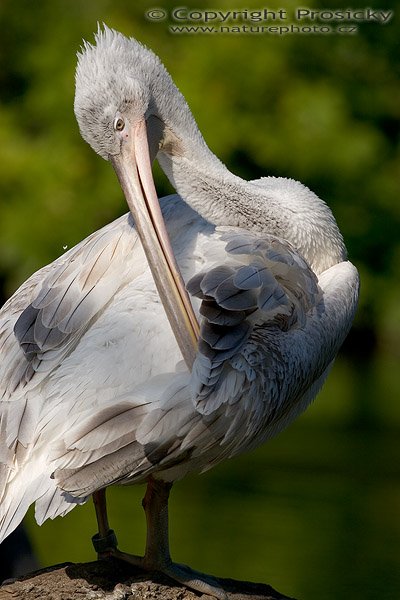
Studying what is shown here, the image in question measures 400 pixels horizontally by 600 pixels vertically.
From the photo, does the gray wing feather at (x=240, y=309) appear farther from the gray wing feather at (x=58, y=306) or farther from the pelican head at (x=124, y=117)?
the gray wing feather at (x=58, y=306)

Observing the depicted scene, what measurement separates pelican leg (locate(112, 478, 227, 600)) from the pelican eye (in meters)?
1.34

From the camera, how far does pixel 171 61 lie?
2138 cm

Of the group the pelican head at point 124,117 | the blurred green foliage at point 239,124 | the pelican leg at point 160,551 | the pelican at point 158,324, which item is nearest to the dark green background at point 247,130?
the blurred green foliage at point 239,124

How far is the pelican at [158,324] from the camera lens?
4289 millimetres

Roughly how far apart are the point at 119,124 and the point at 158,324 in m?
0.85

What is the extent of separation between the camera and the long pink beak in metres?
4.52

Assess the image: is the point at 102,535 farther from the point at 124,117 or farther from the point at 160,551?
the point at 124,117

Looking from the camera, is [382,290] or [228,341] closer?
[228,341]

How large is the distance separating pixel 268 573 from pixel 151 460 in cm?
476

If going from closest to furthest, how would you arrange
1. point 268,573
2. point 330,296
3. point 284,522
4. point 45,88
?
point 330,296 → point 268,573 → point 284,522 → point 45,88

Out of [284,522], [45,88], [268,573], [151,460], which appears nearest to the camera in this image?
[151,460]

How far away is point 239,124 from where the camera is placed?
69.7 ft

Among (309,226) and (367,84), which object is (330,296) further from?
(367,84)

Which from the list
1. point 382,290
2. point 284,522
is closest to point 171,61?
point 382,290
